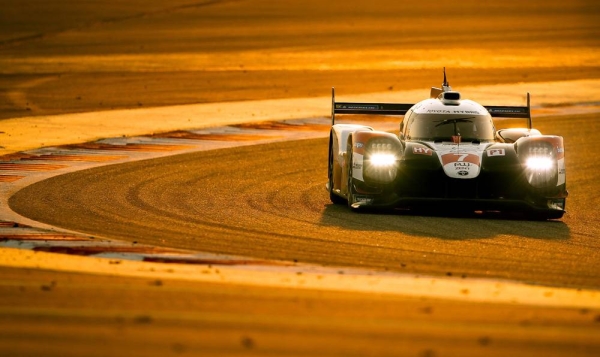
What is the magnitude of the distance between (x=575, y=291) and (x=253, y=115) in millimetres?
15673

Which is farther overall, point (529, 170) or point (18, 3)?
point (18, 3)

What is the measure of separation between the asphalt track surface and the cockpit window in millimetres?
1100

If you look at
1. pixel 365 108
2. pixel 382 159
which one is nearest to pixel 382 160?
pixel 382 159

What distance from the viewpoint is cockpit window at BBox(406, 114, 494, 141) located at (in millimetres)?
15203

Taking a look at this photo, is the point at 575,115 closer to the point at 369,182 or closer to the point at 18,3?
the point at 369,182

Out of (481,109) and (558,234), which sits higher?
(481,109)

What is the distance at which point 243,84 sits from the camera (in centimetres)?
3144

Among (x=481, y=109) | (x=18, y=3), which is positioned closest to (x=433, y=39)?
(x=18, y=3)

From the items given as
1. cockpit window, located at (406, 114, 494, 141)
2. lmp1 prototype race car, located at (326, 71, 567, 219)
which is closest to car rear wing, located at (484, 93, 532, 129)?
cockpit window, located at (406, 114, 494, 141)

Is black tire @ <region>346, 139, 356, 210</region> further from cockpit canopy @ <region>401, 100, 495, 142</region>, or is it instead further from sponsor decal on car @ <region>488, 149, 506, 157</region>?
sponsor decal on car @ <region>488, 149, 506, 157</region>

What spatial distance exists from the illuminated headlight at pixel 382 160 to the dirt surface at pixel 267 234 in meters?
0.60

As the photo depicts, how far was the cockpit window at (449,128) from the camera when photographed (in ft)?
49.9

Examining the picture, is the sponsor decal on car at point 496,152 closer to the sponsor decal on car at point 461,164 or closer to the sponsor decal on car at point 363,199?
the sponsor decal on car at point 461,164

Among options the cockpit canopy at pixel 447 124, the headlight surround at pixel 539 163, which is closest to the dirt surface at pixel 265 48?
the cockpit canopy at pixel 447 124
